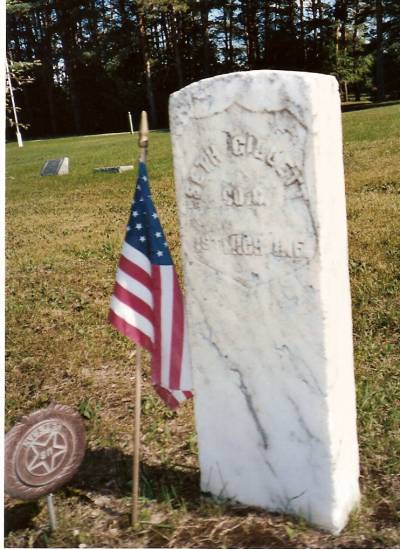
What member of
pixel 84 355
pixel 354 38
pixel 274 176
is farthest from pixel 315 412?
pixel 354 38

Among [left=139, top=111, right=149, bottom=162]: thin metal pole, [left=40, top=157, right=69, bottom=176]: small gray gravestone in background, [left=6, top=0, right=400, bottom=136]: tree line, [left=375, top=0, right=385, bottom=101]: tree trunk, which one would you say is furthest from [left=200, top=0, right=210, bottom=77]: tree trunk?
[left=139, top=111, right=149, bottom=162]: thin metal pole

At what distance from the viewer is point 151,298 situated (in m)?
2.71

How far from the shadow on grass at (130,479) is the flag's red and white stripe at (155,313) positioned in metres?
0.57

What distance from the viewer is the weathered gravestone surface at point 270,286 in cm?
228

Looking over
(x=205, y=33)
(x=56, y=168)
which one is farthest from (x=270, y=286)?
(x=205, y=33)

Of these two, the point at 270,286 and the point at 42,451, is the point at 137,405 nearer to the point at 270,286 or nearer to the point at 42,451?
the point at 42,451

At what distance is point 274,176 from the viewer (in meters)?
2.32

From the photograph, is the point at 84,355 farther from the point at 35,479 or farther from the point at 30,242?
the point at 30,242

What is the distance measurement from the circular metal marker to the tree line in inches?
1216

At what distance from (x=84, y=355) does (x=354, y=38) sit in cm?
3360

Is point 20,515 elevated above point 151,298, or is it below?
below

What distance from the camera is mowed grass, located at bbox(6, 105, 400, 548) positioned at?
Answer: 8.96 feet

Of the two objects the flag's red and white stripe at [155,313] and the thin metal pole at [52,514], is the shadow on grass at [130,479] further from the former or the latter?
the flag's red and white stripe at [155,313]

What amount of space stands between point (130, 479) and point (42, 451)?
28.1 inches
